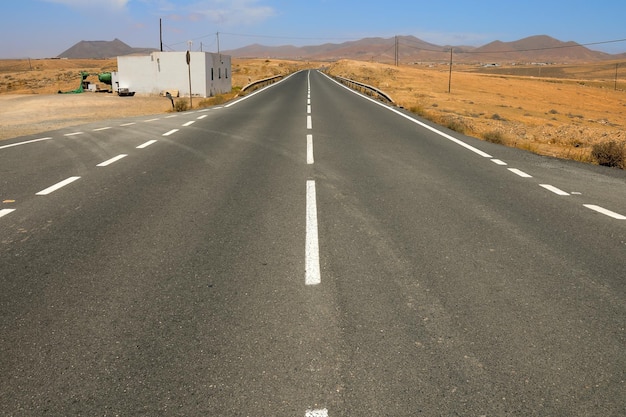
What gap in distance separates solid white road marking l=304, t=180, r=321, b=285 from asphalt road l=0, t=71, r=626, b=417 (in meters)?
0.03

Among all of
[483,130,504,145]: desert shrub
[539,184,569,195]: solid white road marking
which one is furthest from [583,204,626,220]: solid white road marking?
[483,130,504,145]: desert shrub

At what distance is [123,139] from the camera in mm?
12602

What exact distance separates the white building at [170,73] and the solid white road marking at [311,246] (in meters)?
34.0

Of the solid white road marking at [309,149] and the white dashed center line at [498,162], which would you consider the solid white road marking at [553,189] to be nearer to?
the white dashed center line at [498,162]

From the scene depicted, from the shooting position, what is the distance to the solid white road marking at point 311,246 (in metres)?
4.36

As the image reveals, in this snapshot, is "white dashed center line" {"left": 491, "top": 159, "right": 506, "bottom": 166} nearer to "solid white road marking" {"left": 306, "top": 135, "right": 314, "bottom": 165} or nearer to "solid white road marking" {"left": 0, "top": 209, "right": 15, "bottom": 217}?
"solid white road marking" {"left": 306, "top": 135, "right": 314, "bottom": 165}

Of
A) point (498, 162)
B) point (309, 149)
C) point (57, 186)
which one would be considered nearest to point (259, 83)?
point (309, 149)

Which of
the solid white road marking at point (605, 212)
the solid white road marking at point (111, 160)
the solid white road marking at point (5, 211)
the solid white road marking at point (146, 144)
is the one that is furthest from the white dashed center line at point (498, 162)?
the solid white road marking at point (5, 211)

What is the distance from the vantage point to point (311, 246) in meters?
5.11

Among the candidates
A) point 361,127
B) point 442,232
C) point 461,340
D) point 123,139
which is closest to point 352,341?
point 461,340

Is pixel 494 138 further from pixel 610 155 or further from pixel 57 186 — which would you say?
pixel 57 186

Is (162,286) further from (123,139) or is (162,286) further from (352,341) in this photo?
(123,139)

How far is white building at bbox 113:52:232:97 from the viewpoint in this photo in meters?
38.5

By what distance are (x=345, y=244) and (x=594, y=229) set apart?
306 cm
